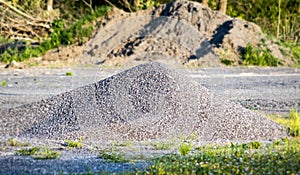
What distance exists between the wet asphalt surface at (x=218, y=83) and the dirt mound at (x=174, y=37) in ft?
4.65

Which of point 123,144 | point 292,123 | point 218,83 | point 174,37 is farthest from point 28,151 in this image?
point 174,37

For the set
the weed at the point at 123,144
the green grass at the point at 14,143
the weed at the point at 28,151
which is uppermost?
the weed at the point at 28,151

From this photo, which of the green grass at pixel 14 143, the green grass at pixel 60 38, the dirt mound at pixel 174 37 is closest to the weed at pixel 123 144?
the green grass at pixel 14 143

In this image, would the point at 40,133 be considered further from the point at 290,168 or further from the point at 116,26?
the point at 116,26

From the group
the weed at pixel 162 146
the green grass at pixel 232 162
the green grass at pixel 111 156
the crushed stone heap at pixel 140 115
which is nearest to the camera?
the green grass at pixel 232 162

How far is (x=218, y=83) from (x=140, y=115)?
319 inches

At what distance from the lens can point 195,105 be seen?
975 centimetres

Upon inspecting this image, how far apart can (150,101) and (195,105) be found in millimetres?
698

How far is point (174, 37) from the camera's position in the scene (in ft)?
76.0

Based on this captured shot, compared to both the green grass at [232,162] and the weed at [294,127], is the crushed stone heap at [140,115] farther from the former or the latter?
the green grass at [232,162]

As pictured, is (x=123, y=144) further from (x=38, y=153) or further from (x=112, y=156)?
(x=38, y=153)

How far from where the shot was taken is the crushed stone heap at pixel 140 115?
30.3 feet

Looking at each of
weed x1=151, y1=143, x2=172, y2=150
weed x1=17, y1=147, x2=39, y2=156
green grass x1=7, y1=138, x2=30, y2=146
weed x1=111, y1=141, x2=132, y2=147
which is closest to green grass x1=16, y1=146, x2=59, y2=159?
weed x1=17, y1=147, x2=39, y2=156

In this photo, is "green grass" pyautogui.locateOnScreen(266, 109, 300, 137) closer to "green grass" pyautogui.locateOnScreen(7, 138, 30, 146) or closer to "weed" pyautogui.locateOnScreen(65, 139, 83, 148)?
"weed" pyautogui.locateOnScreen(65, 139, 83, 148)
